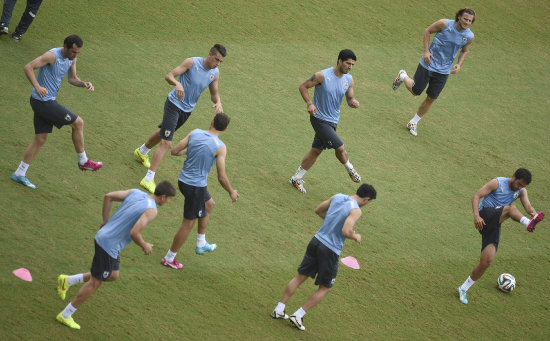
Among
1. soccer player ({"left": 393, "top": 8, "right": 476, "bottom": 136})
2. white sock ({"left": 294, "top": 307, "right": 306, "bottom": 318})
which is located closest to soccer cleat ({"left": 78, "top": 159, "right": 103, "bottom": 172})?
white sock ({"left": 294, "top": 307, "right": 306, "bottom": 318})

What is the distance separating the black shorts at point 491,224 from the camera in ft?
A: 31.9

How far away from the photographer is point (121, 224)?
6.91 m

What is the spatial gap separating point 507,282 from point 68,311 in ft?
22.8

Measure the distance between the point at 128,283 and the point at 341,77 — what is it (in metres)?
5.08

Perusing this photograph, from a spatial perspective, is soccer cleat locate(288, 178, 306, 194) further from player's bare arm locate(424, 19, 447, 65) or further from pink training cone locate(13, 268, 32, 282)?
pink training cone locate(13, 268, 32, 282)

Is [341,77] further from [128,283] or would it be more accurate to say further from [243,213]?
[128,283]

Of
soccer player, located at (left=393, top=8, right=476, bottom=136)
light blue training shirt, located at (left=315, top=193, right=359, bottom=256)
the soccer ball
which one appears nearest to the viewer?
light blue training shirt, located at (left=315, top=193, right=359, bottom=256)

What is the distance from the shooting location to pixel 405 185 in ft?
41.0

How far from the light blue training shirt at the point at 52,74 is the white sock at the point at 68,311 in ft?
11.6

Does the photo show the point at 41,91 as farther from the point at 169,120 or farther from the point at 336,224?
the point at 336,224

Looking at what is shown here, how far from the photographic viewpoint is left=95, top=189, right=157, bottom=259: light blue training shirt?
22.6ft

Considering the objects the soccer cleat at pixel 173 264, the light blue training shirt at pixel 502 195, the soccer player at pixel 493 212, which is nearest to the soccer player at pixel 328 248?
the soccer cleat at pixel 173 264

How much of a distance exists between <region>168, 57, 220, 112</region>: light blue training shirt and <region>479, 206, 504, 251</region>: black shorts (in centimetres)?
482

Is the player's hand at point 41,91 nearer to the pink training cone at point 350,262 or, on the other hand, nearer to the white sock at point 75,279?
the white sock at point 75,279
